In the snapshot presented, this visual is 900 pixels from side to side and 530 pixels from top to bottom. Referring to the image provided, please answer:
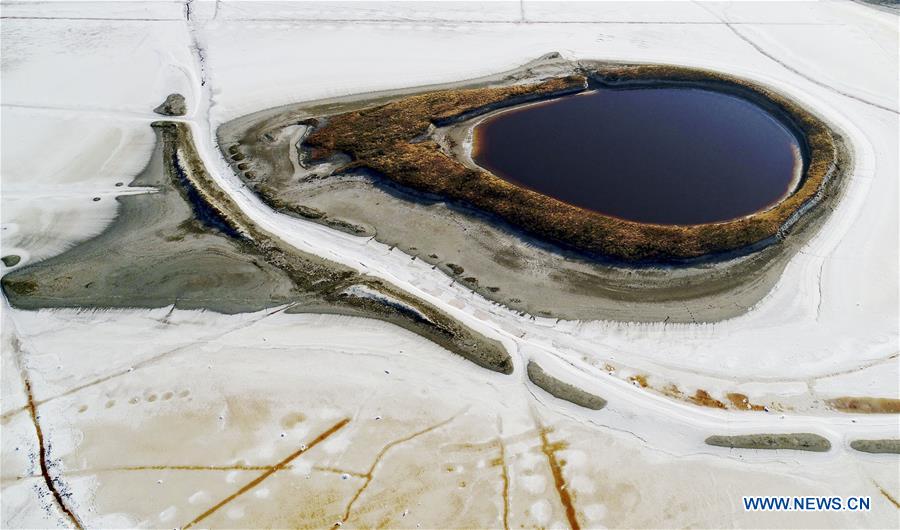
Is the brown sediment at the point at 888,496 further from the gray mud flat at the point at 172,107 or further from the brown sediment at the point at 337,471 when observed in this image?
the gray mud flat at the point at 172,107

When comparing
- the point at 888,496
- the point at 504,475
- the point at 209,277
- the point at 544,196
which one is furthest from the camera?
the point at 544,196

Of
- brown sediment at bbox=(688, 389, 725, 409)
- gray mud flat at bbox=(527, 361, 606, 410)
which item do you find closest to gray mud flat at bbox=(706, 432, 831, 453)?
brown sediment at bbox=(688, 389, 725, 409)

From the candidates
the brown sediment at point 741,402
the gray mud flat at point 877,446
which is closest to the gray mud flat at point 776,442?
the gray mud flat at point 877,446

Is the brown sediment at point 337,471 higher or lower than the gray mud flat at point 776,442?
lower

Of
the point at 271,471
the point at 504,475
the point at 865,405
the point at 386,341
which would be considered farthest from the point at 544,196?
the point at 271,471

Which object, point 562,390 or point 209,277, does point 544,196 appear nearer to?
point 562,390

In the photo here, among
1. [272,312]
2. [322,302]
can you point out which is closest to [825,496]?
[322,302]
